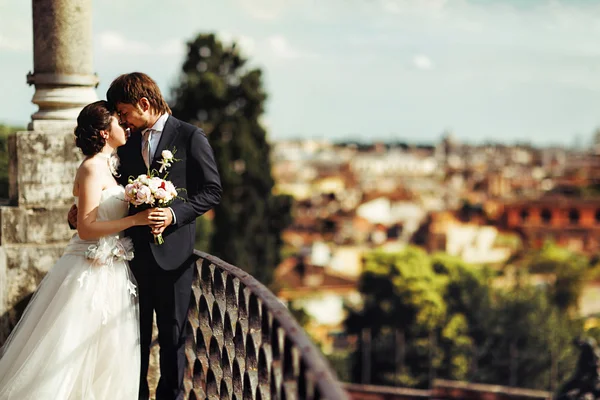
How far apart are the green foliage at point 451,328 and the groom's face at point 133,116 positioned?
39305 mm

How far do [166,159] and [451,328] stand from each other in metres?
44.3

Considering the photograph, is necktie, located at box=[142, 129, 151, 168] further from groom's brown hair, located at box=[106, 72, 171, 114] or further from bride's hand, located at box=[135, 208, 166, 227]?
bride's hand, located at box=[135, 208, 166, 227]

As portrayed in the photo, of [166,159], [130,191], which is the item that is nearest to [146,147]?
[166,159]

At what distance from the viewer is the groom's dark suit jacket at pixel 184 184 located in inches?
155

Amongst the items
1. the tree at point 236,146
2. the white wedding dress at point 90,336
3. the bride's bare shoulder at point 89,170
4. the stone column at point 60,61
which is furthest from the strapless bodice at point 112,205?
the tree at point 236,146

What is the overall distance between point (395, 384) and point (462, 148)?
133 metres

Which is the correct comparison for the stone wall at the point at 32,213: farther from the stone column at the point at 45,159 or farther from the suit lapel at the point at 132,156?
the suit lapel at the point at 132,156

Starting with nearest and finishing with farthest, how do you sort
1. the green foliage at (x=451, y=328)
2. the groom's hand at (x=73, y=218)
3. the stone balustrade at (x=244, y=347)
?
the stone balustrade at (x=244, y=347) < the groom's hand at (x=73, y=218) < the green foliage at (x=451, y=328)

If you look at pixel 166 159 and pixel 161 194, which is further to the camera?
pixel 166 159

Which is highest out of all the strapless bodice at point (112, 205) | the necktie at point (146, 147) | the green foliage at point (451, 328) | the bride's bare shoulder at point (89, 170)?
the necktie at point (146, 147)

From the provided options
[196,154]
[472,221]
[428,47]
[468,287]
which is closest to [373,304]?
[468,287]

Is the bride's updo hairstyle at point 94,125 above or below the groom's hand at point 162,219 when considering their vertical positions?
above

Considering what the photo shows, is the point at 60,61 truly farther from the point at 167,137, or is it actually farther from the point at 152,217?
the point at 152,217

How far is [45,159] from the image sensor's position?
5.09m
